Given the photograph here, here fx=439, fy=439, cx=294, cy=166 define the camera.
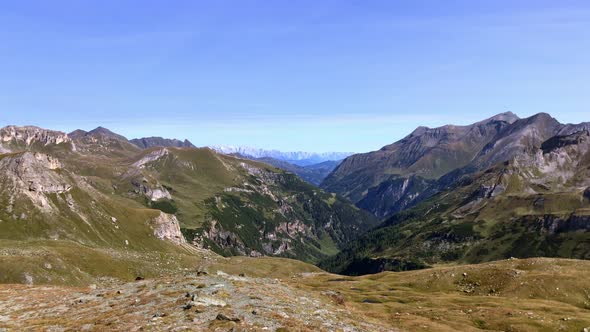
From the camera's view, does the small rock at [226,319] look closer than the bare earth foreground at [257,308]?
Yes

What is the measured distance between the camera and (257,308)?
142 ft

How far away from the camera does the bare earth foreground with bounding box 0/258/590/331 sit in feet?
131

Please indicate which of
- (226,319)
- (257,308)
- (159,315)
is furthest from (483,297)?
(159,315)

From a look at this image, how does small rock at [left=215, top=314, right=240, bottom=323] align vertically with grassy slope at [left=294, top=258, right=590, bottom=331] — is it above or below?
above

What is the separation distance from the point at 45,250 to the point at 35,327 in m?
166

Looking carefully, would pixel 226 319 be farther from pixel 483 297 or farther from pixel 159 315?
pixel 483 297

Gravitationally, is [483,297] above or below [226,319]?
below

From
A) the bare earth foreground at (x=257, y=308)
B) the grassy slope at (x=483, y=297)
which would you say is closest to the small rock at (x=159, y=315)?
the bare earth foreground at (x=257, y=308)

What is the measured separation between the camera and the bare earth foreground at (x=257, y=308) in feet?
131

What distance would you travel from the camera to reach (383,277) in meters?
154

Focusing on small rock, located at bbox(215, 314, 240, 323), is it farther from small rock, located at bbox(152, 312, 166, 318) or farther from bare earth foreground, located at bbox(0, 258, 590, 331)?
small rock, located at bbox(152, 312, 166, 318)

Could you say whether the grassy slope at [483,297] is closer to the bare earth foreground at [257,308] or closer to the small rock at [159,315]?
the bare earth foreground at [257,308]

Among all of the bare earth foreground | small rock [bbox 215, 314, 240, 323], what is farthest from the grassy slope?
small rock [bbox 215, 314, 240, 323]

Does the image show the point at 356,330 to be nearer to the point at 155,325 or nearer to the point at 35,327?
the point at 155,325
